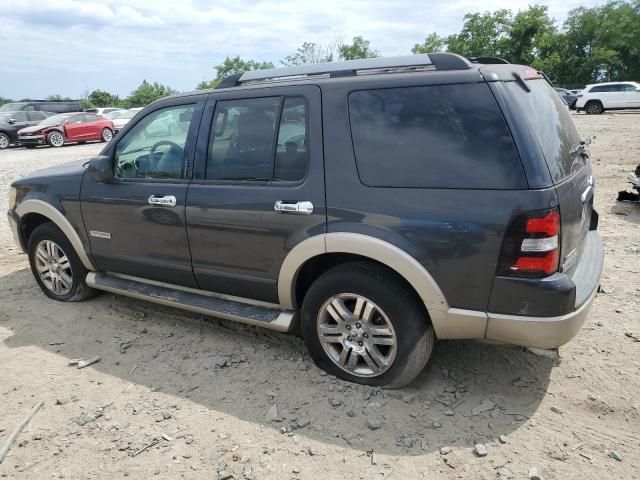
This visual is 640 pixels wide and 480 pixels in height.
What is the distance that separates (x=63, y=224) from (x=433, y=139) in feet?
10.6

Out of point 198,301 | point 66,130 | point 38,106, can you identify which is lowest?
point 198,301

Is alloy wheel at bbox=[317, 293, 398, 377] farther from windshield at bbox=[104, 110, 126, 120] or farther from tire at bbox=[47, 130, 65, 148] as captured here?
windshield at bbox=[104, 110, 126, 120]

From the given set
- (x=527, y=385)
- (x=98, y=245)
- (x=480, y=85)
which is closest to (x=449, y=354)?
(x=527, y=385)

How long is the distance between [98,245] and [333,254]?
7.08 feet

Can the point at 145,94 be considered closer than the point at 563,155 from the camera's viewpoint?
No

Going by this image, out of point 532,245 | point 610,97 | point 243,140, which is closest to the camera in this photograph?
point 532,245

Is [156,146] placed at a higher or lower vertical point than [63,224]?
higher

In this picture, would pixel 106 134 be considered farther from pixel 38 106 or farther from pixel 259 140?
pixel 259 140

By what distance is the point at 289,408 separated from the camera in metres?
2.97

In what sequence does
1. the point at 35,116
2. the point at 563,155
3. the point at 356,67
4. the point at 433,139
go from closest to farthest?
the point at 433,139 → the point at 563,155 → the point at 356,67 → the point at 35,116

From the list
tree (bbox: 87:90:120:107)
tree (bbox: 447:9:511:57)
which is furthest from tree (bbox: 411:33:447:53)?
tree (bbox: 87:90:120:107)

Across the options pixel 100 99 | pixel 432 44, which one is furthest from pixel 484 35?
pixel 100 99

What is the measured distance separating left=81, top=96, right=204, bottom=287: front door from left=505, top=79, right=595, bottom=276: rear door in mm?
2196

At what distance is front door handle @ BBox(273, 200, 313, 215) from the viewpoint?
2.97 meters
